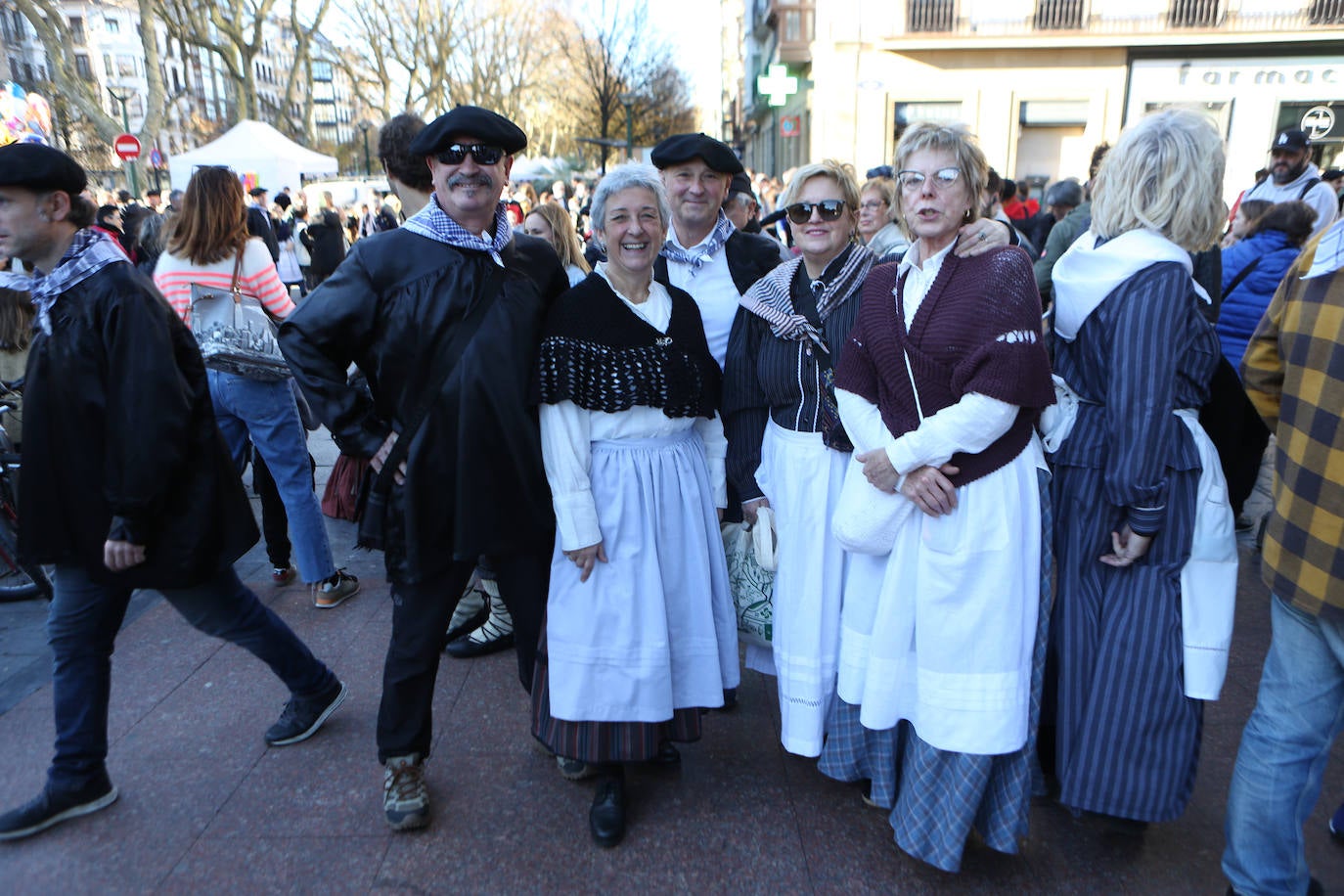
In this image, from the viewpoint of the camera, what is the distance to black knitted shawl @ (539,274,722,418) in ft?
7.79

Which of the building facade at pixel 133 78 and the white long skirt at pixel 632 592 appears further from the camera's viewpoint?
the building facade at pixel 133 78

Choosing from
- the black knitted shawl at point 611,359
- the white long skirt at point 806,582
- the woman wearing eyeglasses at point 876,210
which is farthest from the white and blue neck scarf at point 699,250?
the woman wearing eyeglasses at point 876,210

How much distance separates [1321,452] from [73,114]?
178 ft

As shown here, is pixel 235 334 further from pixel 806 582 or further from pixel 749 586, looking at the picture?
pixel 806 582

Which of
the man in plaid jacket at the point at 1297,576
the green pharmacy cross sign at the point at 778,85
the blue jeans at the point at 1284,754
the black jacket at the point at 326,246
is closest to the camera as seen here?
the man in plaid jacket at the point at 1297,576

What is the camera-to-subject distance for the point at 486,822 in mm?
2627

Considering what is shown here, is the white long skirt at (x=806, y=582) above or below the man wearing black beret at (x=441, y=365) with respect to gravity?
below

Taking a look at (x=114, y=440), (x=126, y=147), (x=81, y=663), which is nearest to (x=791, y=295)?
(x=114, y=440)

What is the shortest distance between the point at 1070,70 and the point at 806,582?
22.4m

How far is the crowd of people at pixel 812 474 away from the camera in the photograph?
82.3 inches

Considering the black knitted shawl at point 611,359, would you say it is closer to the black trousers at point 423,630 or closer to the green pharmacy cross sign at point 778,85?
the black trousers at point 423,630

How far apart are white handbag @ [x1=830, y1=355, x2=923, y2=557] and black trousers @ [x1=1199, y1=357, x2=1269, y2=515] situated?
0.79m

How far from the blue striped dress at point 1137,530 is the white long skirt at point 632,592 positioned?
3.28 ft

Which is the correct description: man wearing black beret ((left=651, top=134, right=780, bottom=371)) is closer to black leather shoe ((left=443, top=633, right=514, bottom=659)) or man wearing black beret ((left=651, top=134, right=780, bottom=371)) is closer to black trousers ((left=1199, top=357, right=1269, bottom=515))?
black trousers ((left=1199, top=357, right=1269, bottom=515))
